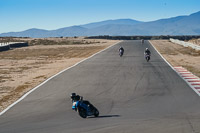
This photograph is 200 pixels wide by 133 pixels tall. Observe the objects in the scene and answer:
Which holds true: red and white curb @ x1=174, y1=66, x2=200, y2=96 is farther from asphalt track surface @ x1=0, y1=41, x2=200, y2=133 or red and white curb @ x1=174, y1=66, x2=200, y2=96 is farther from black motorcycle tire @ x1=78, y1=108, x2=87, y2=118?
black motorcycle tire @ x1=78, y1=108, x2=87, y2=118

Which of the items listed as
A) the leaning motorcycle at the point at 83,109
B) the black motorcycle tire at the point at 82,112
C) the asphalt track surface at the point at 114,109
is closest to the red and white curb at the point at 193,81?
the asphalt track surface at the point at 114,109

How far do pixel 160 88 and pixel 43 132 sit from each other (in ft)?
28.0

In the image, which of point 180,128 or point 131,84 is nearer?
point 180,128

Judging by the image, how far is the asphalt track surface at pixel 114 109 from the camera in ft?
32.7

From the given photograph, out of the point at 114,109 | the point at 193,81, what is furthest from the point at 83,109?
the point at 193,81

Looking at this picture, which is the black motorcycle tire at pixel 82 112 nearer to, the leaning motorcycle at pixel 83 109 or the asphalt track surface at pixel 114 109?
the leaning motorcycle at pixel 83 109

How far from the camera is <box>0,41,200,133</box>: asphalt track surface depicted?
998 centimetres

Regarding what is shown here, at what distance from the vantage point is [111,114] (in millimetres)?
11562

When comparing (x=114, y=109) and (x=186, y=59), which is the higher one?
(x=114, y=109)

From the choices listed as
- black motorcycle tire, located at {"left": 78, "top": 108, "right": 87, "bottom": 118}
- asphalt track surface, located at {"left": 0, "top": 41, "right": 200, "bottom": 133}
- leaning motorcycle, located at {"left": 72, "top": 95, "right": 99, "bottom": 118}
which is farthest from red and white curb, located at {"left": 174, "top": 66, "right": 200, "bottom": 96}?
black motorcycle tire, located at {"left": 78, "top": 108, "right": 87, "bottom": 118}

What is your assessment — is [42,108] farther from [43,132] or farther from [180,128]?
[180,128]

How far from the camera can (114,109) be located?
40.7 feet

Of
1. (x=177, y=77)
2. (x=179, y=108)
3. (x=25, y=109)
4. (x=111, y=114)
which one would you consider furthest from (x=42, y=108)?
(x=177, y=77)

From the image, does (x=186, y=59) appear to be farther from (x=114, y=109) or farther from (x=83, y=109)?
(x=83, y=109)
